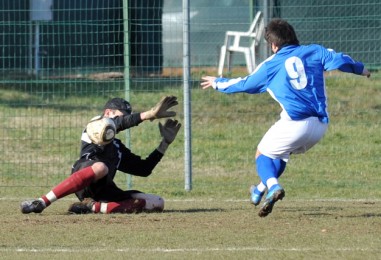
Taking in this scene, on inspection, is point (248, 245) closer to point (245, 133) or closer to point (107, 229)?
point (107, 229)

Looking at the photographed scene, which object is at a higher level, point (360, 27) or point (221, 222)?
point (360, 27)

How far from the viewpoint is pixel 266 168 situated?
31.9ft

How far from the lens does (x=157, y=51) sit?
1695 centimetres

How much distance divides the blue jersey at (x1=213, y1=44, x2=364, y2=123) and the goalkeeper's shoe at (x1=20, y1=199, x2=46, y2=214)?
212 centimetres

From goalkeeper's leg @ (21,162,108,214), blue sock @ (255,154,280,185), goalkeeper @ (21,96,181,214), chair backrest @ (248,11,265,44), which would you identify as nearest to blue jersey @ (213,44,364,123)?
blue sock @ (255,154,280,185)

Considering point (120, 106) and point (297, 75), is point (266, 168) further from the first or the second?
point (120, 106)

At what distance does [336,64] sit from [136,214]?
2.41 metres

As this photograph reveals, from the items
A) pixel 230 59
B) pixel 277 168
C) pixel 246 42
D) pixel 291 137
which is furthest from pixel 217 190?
pixel 246 42

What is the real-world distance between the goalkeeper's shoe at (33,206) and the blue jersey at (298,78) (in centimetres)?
212

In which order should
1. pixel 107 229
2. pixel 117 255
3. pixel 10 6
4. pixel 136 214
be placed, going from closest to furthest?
pixel 117 255, pixel 107 229, pixel 136 214, pixel 10 6

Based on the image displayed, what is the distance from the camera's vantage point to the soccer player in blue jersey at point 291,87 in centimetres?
949

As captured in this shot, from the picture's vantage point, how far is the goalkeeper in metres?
9.92

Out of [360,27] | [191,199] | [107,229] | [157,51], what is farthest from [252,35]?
[107,229]

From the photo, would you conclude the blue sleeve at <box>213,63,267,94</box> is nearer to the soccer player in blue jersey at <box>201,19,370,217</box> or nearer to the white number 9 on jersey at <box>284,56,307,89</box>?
the soccer player in blue jersey at <box>201,19,370,217</box>
